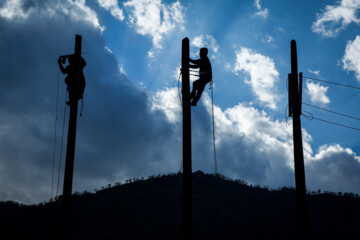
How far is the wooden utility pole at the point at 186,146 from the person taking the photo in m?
7.56

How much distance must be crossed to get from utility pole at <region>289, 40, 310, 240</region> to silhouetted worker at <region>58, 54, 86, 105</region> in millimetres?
6677

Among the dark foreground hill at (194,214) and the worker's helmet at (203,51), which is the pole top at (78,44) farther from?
the dark foreground hill at (194,214)

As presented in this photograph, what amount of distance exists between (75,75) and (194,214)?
1710 centimetres

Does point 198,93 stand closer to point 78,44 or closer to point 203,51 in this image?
point 203,51

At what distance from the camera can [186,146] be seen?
8.20 m

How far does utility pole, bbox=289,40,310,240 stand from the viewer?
9641 mm

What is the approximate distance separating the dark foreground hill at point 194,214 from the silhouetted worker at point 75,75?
14.0 meters

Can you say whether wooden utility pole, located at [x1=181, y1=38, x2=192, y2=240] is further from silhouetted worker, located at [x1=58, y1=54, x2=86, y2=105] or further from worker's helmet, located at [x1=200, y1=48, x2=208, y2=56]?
silhouetted worker, located at [x1=58, y1=54, x2=86, y2=105]

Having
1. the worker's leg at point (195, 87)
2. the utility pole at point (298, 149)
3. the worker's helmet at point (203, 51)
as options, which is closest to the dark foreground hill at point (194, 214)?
the utility pole at point (298, 149)

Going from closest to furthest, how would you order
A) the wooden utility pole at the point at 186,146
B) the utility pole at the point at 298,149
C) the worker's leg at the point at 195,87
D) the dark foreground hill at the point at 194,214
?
the wooden utility pole at the point at 186,146 < the worker's leg at the point at 195,87 < the utility pole at the point at 298,149 < the dark foreground hill at the point at 194,214

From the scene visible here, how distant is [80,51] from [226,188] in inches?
872

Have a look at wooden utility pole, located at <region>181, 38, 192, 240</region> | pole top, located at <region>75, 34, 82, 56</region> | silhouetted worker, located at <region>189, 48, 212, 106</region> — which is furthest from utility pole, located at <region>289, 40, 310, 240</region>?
pole top, located at <region>75, 34, 82, 56</region>

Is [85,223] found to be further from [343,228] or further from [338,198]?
[338,198]

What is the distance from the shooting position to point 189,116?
333 inches
